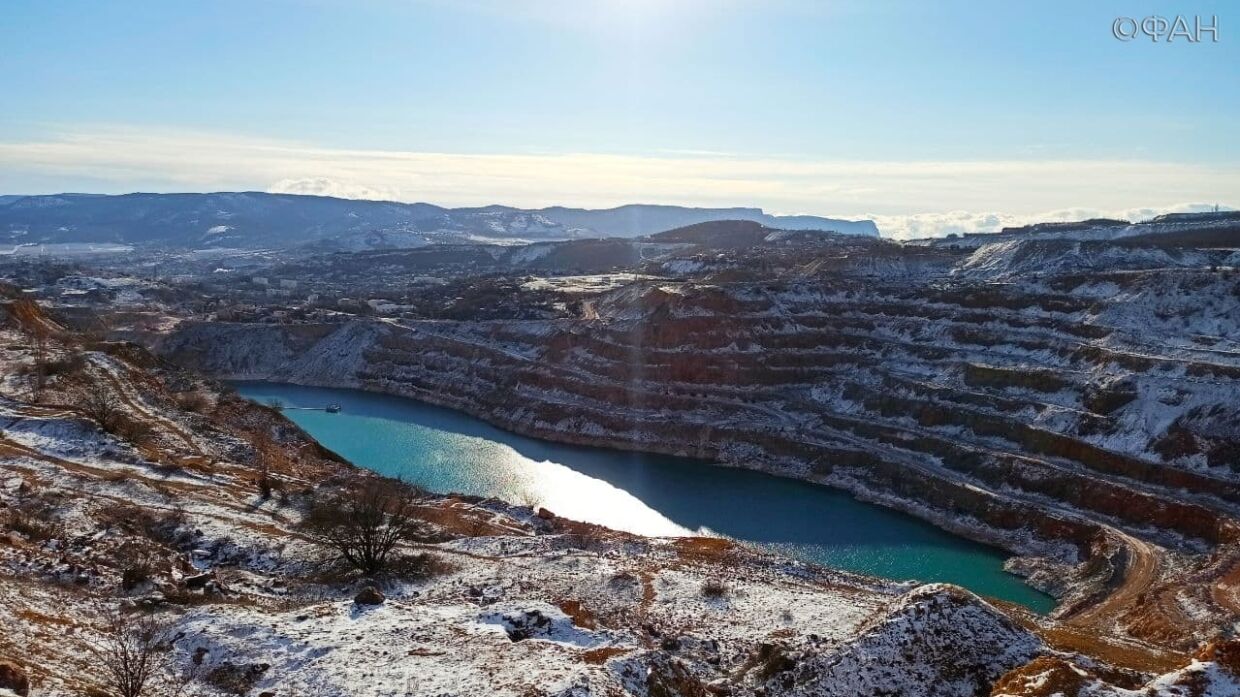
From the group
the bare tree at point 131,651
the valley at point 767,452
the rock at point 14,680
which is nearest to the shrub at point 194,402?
the valley at point 767,452

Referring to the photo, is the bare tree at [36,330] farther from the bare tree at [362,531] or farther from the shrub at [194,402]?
the bare tree at [362,531]

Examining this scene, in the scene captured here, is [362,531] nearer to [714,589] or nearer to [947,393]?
[714,589]

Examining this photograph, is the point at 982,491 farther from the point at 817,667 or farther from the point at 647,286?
the point at 647,286

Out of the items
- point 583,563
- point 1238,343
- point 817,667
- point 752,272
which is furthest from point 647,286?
point 817,667

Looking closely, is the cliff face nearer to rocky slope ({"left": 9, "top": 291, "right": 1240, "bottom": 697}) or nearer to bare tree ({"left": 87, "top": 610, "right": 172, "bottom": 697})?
Result: rocky slope ({"left": 9, "top": 291, "right": 1240, "bottom": 697})

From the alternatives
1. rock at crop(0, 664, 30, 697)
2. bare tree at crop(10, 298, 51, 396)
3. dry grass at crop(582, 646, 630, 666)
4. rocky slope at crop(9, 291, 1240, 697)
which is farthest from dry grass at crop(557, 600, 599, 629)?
bare tree at crop(10, 298, 51, 396)

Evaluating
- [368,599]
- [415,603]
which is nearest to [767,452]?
[415,603]
